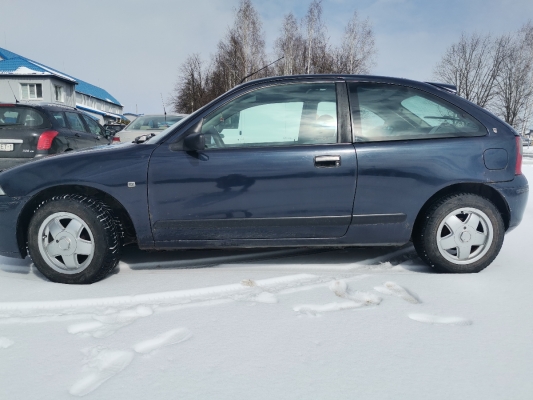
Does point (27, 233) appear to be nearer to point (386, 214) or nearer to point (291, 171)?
point (291, 171)

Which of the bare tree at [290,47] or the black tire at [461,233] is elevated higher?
the bare tree at [290,47]

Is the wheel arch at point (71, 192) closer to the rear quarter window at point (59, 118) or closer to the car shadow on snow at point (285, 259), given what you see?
the car shadow on snow at point (285, 259)

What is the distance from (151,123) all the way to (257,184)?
7.18 m

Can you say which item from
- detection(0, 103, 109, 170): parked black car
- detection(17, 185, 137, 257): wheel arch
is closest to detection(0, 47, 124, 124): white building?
detection(0, 103, 109, 170): parked black car

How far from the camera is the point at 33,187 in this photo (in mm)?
2805

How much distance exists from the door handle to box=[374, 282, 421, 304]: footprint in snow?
858 mm

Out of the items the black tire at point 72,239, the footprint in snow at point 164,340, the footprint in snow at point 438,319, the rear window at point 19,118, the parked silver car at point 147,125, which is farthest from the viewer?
the parked silver car at point 147,125

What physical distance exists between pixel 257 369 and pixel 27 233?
6.79 feet

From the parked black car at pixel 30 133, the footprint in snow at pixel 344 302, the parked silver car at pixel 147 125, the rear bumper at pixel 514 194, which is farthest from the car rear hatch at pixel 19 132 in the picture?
the rear bumper at pixel 514 194

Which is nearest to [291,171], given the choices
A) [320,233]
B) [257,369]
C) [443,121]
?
[320,233]

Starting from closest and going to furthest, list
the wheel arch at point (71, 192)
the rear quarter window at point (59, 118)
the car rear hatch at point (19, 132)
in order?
the wheel arch at point (71, 192)
the car rear hatch at point (19, 132)
the rear quarter window at point (59, 118)

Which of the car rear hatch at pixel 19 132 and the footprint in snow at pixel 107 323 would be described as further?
the car rear hatch at pixel 19 132

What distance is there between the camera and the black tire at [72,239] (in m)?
2.75

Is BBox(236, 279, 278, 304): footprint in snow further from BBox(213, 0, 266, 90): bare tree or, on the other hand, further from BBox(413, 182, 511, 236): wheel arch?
BBox(213, 0, 266, 90): bare tree
